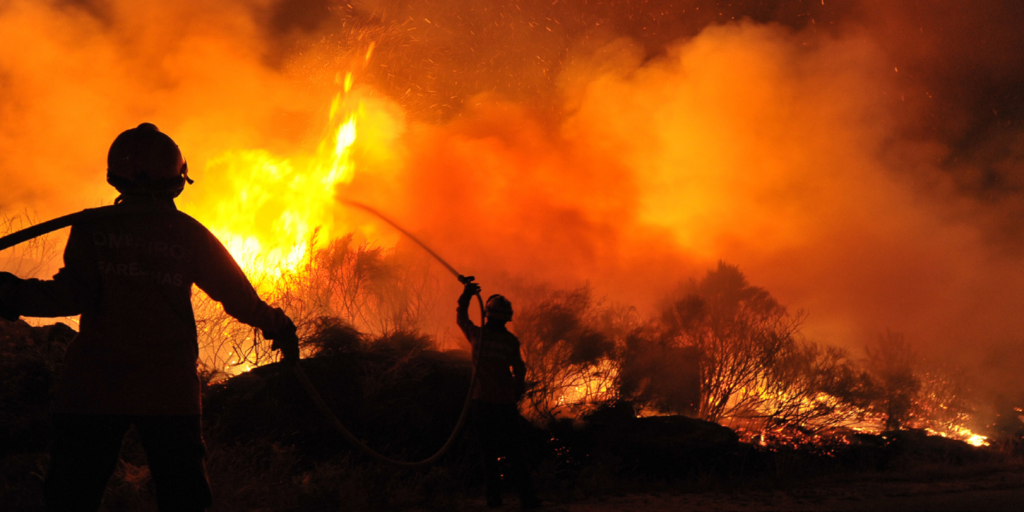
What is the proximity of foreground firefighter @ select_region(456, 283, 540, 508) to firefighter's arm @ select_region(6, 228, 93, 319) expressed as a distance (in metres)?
3.39

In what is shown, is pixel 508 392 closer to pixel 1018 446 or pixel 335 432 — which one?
pixel 335 432

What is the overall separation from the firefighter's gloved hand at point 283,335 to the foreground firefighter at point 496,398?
2.71 metres

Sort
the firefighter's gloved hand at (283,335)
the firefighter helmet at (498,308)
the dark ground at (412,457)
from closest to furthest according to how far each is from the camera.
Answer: the firefighter's gloved hand at (283,335) < the dark ground at (412,457) < the firefighter helmet at (498,308)

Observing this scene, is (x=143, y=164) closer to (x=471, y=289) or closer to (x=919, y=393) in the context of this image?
(x=471, y=289)

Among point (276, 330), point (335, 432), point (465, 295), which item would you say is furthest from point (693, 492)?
point (276, 330)

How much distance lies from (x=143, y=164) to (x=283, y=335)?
0.89 metres

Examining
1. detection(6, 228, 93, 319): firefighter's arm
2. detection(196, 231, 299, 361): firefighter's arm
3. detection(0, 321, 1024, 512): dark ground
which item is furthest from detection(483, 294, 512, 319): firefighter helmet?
detection(6, 228, 93, 319): firefighter's arm

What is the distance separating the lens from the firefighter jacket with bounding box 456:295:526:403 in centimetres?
527

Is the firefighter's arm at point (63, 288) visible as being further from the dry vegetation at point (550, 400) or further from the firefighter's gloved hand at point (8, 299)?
the dry vegetation at point (550, 400)

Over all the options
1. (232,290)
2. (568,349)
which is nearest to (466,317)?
(232,290)

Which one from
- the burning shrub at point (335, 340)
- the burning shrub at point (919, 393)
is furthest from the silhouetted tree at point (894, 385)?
the burning shrub at point (335, 340)

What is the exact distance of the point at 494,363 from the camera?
5.33m

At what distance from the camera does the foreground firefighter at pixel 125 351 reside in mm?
2020

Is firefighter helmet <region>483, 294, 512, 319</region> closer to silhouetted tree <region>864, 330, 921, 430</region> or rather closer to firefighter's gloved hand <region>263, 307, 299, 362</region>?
firefighter's gloved hand <region>263, 307, 299, 362</region>
